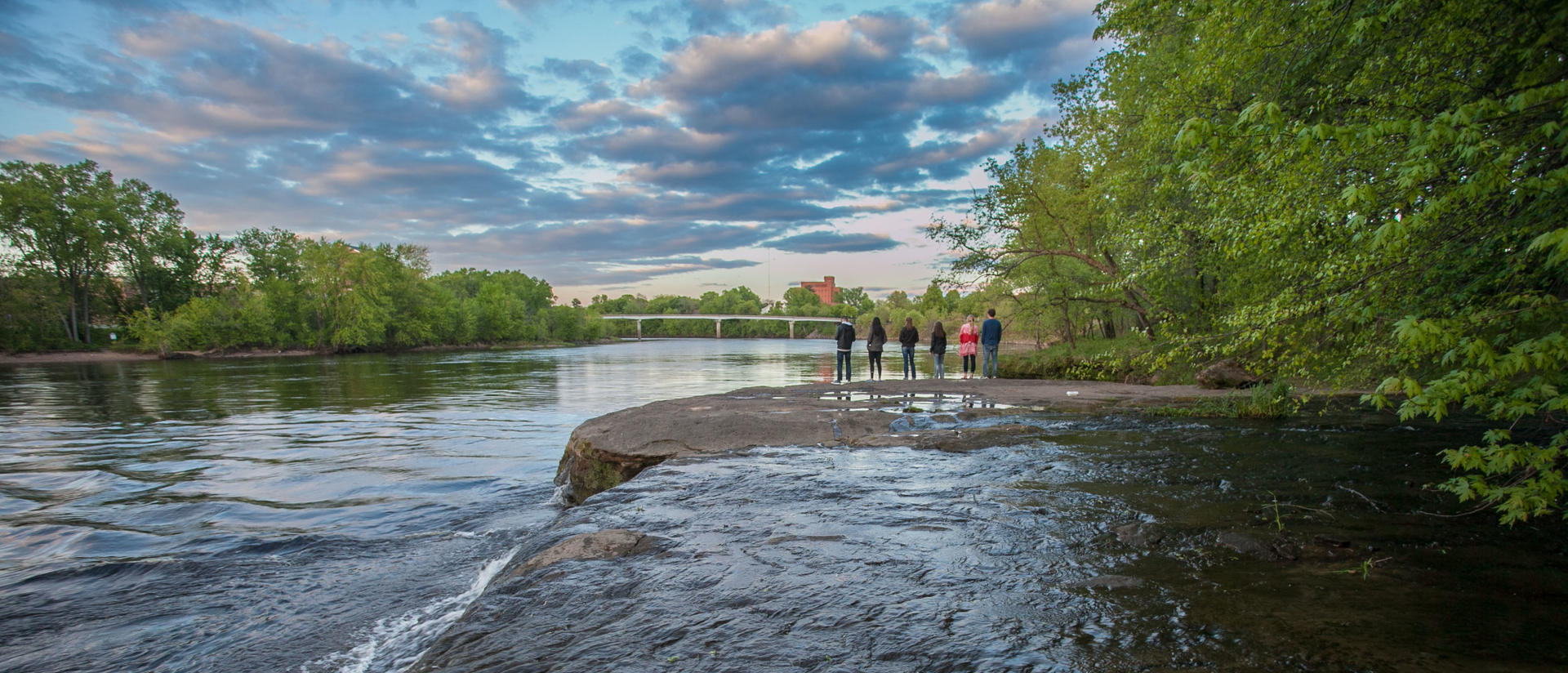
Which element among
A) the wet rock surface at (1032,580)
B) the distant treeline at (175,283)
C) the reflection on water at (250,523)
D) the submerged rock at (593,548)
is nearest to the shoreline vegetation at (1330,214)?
the wet rock surface at (1032,580)

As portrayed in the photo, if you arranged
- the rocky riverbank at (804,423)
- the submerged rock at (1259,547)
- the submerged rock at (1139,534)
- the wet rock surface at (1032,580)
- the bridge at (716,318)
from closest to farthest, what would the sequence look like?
the wet rock surface at (1032,580) < the submerged rock at (1259,547) < the submerged rock at (1139,534) < the rocky riverbank at (804,423) < the bridge at (716,318)

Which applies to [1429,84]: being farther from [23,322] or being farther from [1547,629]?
[23,322]

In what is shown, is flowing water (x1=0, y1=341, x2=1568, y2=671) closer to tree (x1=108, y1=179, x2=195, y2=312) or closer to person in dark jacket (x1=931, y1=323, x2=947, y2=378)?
person in dark jacket (x1=931, y1=323, x2=947, y2=378)

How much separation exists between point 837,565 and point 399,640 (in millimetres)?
3042

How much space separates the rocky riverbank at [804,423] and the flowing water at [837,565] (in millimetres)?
613

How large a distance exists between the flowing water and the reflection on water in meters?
0.05

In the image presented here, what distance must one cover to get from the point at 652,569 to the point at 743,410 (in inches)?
285

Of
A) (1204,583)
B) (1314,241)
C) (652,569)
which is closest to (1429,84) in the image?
(1314,241)

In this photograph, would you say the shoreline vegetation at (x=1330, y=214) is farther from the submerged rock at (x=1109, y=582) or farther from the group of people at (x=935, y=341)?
the group of people at (x=935, y=341)

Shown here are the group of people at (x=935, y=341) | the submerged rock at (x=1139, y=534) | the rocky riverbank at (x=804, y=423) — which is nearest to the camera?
the submerged rock at (x=1139, y=534)

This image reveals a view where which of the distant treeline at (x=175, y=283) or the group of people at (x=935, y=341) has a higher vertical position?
the distant treeline at (x=175, y=283)

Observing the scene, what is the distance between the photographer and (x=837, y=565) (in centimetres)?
453

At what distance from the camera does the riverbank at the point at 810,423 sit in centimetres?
881

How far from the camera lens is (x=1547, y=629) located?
340 cm
